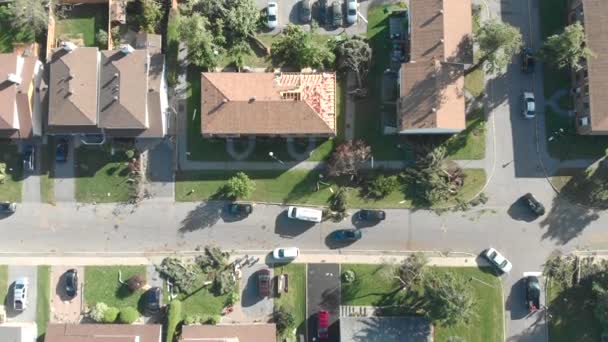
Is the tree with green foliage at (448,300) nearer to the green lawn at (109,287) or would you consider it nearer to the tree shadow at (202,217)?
the tree shadow at (202,217)

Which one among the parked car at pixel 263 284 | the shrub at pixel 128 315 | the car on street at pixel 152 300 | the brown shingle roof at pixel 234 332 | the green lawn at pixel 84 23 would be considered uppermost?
the green lawn at pixel 84 23

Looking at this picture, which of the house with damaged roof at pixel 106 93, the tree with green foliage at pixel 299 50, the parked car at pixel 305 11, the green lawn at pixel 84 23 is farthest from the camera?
the green lawn at pixel 84 23

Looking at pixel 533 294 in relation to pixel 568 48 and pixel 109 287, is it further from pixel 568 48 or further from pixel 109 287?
pixel 109 287

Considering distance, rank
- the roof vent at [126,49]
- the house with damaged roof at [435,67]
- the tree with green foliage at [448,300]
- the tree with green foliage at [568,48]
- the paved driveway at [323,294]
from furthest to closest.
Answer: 1. the paved driveway at [323,294]
2. the roof vent at [126,49]
3. the house with damaged roof at [435,67]
4. the tree with green foliage at [568,48]
5. the tree with green foliage at [448,300]

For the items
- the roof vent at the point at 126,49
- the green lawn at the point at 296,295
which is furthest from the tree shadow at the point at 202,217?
the roof vent at the point at 126,49

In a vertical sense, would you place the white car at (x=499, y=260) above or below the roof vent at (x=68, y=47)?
below

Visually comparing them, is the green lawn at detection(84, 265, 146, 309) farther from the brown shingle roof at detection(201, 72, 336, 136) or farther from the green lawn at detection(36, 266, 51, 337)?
the brown shingle roof at detection(201, 72, 336, 136)

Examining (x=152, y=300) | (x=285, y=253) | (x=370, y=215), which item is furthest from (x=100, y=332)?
(x=370, y=215)
